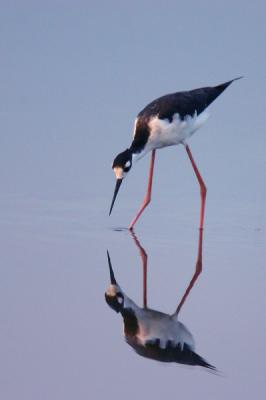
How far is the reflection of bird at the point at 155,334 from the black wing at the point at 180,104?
2745mm

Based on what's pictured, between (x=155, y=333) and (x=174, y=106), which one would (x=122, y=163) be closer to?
(x=174, y=106)

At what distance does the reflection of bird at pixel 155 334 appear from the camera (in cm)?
570

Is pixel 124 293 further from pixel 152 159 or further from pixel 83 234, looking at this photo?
pixel 152 159

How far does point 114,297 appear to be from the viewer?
673 cm

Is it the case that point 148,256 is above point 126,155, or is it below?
below

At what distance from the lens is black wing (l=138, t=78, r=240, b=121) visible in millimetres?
9102

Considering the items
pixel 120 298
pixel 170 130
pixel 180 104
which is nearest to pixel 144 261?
pixel 120 298

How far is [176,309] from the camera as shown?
21.2ft

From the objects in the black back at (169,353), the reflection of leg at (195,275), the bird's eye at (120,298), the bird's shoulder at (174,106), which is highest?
the bird's shoulder at (174,106)

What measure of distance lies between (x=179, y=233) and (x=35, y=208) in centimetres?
173

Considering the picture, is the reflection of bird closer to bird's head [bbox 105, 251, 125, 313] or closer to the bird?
bird's head [bbox 105, 251, 125, 313]

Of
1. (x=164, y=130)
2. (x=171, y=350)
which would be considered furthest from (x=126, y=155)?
(x=171, y=350)

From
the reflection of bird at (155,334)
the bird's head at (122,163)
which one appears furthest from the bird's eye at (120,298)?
the bird's head at (122,163)

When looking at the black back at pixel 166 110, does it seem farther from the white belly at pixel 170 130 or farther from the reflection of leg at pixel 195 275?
the reflection of leg at pixel 195 275
